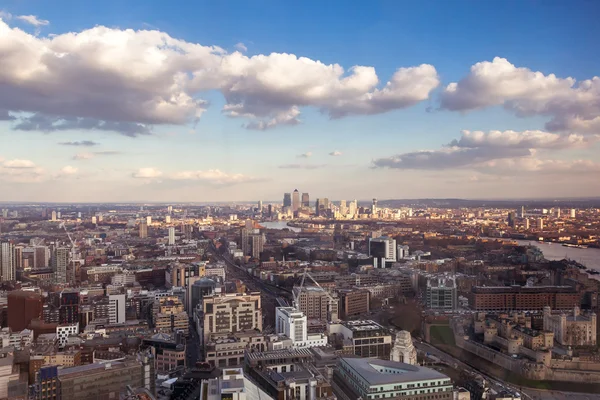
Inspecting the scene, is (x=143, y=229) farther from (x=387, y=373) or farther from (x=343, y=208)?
(x=387, y=373)

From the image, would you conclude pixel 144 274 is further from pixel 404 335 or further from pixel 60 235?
pixel 404 335

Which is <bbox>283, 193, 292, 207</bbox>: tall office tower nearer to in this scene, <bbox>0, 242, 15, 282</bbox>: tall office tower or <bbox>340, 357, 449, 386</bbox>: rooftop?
<bbox>0, 242, 15, 282</bbox>: tall office tower

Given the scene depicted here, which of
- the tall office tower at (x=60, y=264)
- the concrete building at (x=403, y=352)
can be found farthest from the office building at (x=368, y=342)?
the tall office tower at (x=60, y=264)

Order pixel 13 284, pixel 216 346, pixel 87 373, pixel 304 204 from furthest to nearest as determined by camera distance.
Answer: pixel 304 204
pixel 13 284
pixel 216 346
pixel 87 373

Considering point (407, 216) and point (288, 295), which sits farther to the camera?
point (407, 216)

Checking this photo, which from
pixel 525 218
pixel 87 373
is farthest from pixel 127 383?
pixel 525 218

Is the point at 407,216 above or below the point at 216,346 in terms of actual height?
above

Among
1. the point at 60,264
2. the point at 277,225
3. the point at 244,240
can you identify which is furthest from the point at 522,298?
the point at 277,225
